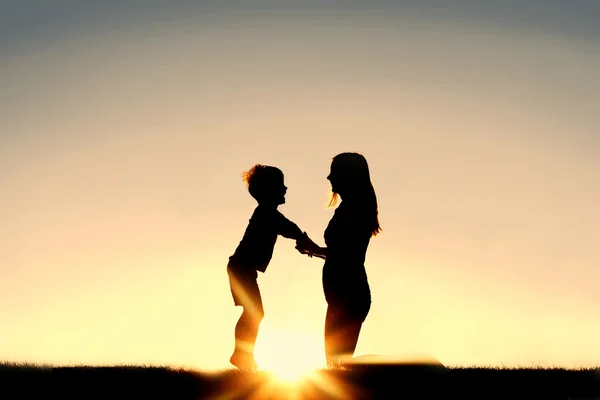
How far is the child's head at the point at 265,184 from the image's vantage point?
16297 mm

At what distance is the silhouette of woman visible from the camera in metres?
15.0

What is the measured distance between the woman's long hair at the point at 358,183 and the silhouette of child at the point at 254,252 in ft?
5.45

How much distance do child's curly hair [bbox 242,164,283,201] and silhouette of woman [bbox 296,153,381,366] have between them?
1.45 meters

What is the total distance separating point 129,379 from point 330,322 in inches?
179

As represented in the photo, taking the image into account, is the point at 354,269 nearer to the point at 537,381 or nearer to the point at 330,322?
the point at 330,322

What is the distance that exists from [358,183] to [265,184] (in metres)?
2.06

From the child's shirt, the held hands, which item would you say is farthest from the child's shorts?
the held hands

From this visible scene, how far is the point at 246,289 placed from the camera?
52.8 feet

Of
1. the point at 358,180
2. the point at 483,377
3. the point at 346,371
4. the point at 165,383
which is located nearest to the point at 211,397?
the point at 165,383

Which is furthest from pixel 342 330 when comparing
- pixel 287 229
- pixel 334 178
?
pixel 334 178

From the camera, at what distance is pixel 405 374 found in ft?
40.1

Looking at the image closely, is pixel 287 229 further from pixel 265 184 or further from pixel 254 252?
pixel 265 184

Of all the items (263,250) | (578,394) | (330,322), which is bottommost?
(578,394)

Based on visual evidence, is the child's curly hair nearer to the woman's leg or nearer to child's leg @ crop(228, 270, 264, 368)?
child's leg @ crop(228, 270, 264, 368)
